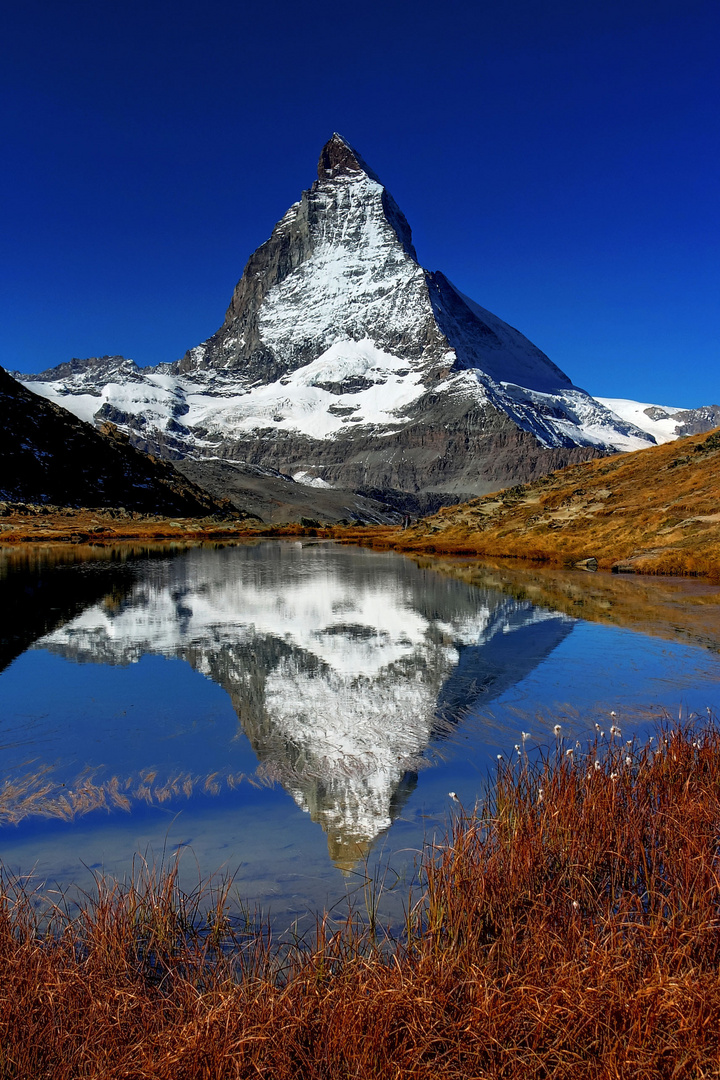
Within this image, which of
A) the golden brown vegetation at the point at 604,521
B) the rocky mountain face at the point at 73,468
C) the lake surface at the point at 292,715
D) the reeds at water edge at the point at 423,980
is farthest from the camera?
the rocky mountain face at the point at 73,468

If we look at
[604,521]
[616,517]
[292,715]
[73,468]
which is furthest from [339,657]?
[73,468]

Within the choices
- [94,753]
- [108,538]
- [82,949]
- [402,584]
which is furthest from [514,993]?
[108,538]

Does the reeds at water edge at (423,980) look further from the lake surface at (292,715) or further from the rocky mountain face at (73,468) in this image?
the rocky mountain face at (73,468)

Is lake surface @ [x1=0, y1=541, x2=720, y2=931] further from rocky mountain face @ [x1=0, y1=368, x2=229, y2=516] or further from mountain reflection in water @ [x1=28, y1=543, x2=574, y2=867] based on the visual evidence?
rocky mountain face @ [x1=0, y1=368, x2=229, y2=516]

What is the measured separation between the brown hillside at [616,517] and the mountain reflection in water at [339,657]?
1209 cm

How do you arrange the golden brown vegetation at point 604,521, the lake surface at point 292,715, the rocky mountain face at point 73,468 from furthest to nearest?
1. the rocky mountain face at point 73,468
2. the golden brown vegetation at point 604,521
3. the lake surface at point 292,715

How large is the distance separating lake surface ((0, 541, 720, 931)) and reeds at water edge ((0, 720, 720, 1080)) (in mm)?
843

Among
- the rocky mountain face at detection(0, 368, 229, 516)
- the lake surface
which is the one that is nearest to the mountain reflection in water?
the lake surface

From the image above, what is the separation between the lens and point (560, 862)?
5789 mm

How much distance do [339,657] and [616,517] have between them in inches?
1253

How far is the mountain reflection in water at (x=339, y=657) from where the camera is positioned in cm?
887

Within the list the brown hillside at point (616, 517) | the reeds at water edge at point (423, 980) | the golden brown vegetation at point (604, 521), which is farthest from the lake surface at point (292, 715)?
the golden brown vegetation at point (604, 521)

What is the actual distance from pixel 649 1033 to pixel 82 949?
12.0 ft

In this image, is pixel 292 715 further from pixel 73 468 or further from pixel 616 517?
pixel 73 468
